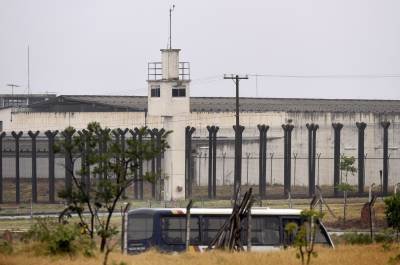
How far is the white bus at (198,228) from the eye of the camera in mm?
29688

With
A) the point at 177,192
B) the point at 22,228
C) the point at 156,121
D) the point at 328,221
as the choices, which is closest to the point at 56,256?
the point at 22,228

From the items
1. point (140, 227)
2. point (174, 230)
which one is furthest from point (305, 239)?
point (140, 227)

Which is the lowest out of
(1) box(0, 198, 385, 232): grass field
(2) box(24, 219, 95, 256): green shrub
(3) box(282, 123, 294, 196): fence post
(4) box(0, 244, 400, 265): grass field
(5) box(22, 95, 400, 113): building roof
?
(1) box(0, 198, 385, 232): grass field

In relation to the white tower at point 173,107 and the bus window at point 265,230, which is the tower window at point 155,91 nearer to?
the white tower at point 173,107

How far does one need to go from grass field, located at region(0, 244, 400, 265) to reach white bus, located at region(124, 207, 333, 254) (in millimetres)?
3391

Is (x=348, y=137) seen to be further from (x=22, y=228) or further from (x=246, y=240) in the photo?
(x=246, y=240)

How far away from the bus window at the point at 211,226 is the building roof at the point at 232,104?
40.3 meters

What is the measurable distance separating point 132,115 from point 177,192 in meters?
10.7

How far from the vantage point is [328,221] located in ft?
152

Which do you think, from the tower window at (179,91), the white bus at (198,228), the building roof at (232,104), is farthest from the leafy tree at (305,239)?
the building roof at (232,104)

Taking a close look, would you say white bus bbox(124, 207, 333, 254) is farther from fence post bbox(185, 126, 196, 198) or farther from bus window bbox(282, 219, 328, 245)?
fence post bbox(185, 126, 196, 198)

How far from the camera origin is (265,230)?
30094 millimetres

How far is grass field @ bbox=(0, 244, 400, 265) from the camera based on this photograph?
23.7 m

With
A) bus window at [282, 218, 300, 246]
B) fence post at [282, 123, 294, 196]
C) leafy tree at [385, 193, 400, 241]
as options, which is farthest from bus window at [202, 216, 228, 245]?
Result: fence post at [282, 123, 294, 196]
